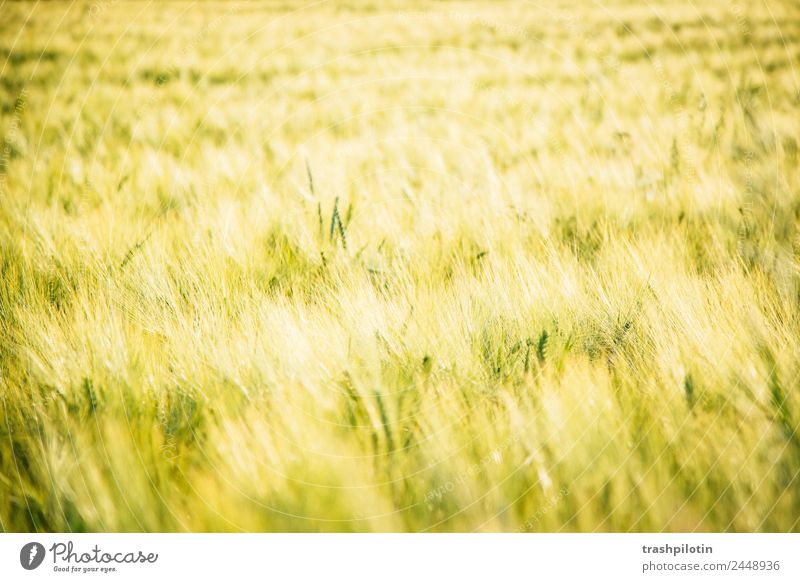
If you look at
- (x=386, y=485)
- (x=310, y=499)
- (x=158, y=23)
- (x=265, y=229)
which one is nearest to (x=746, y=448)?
(x=386, y=485)

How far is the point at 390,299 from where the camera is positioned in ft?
3.08

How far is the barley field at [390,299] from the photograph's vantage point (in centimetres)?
73

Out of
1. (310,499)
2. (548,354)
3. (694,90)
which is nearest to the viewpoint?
(310,499)

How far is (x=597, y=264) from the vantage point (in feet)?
3.37

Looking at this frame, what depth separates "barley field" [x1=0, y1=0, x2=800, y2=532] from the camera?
0.73m

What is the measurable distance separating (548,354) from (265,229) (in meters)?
0.65
